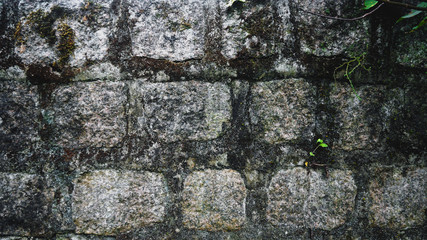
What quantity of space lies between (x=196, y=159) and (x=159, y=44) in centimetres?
57

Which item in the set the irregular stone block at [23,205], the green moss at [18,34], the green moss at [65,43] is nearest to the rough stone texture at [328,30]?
the green moss at [65,43]

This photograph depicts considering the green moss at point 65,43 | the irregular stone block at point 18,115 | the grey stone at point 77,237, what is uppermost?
the green moss at point 65,43

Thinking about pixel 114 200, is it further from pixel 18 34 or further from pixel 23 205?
pixel 18 34

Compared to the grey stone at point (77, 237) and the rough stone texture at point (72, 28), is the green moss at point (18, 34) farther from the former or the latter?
the grey stone at point (77, 237)

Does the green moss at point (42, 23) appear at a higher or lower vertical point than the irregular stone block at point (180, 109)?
higher

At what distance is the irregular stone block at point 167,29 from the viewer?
3.61 feet

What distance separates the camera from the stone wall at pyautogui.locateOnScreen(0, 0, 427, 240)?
1104mm

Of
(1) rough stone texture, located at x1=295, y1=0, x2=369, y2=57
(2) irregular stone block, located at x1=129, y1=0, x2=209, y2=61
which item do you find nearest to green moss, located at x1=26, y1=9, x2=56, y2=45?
(2) irregular stone block, located at x1=129, y1=0, x2=209, y2=61

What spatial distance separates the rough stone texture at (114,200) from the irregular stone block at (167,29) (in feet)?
1.90

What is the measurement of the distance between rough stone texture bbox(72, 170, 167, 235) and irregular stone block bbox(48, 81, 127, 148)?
0.17 meters

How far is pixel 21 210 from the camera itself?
3.64 feet

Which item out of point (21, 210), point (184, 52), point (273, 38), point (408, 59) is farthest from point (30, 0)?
point (408, 59)

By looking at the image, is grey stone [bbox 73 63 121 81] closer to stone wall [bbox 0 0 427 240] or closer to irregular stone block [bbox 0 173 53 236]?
stone wall [bbox 0 0 427 240]

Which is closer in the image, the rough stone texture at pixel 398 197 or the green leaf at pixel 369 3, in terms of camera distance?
the green leaf at pixel 369 3
